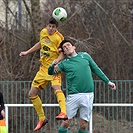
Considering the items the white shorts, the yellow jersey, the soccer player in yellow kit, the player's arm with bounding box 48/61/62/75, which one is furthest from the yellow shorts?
the white shorts

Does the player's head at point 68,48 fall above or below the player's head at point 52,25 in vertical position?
below

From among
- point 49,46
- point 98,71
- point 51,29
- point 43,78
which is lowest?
point 43,78

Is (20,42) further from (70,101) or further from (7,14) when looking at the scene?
(70,101)

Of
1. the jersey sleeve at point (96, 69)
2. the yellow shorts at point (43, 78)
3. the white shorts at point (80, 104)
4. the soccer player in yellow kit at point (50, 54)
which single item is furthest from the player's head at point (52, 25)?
the white shorts at point (80, 104)

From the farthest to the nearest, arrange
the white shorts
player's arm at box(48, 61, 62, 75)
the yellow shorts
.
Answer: the yellow shorts → player's arm at box(48, 61, 62, 75) → the white shorts

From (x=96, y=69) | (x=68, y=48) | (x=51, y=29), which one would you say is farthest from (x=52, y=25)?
(x=96, y=69)

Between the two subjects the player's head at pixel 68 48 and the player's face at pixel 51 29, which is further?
the player's face at pixel 51 29

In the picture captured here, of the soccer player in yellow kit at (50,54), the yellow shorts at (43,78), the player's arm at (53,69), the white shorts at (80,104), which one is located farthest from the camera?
the yellow shorts at (43,78)

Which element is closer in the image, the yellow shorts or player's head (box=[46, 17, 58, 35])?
player's head (box=[46, 17, 58, 35])

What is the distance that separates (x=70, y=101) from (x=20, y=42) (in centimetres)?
755

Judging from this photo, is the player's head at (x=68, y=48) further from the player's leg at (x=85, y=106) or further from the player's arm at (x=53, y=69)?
the player's leg at (x=85, y=106)

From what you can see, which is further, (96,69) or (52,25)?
(52,25)

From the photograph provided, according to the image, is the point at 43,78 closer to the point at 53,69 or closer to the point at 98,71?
the point at 53,69

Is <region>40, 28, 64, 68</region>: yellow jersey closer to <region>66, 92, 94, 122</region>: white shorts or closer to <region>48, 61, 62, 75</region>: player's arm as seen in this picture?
<region>48, 61, 62, 75</region>: player's arm
